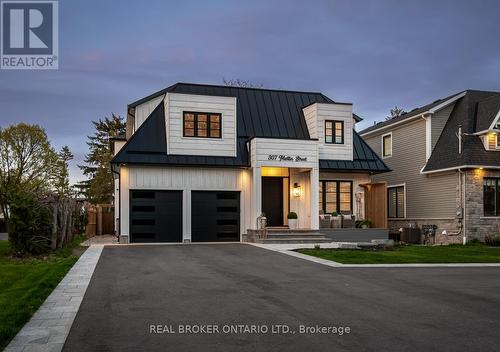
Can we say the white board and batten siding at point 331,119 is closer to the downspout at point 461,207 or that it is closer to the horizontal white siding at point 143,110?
the downspout at point 461,207

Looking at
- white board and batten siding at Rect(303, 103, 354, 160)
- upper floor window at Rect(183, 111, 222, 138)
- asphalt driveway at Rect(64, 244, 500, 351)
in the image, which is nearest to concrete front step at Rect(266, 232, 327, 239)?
white board and batten siding at Rect(303, 103, 354, 160)

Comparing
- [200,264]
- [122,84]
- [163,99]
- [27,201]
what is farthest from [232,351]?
[122,84]

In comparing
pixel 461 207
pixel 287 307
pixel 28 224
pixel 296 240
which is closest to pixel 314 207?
pixel 296 240

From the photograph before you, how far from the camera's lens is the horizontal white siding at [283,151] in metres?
21.5

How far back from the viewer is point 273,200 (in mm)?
23859

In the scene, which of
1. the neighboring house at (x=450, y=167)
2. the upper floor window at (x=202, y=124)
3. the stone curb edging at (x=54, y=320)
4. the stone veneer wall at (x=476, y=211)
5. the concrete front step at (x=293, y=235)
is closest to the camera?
the stone curb edging at (x=54, y=320)

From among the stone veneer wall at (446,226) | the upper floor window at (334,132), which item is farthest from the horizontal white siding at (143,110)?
the stone veneer wall at (446,226)

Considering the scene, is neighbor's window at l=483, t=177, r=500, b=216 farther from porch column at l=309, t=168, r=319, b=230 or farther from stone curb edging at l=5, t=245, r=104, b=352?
stone curb edging at l=5, t=245, r=104, b=352

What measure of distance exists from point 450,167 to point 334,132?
522 centimetres

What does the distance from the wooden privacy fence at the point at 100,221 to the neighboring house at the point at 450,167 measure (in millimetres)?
15438

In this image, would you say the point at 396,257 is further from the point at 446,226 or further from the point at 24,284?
the point at 24,284

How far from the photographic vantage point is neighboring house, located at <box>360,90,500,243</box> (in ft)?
73.5

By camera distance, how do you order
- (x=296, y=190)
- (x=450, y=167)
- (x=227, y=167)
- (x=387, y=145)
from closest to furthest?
1. (x=227, y=167)
2. (x=450, y=167)
3. (x=296, y=190)
4. (x=387, y=145)

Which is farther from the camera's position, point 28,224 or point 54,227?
point 54,227
